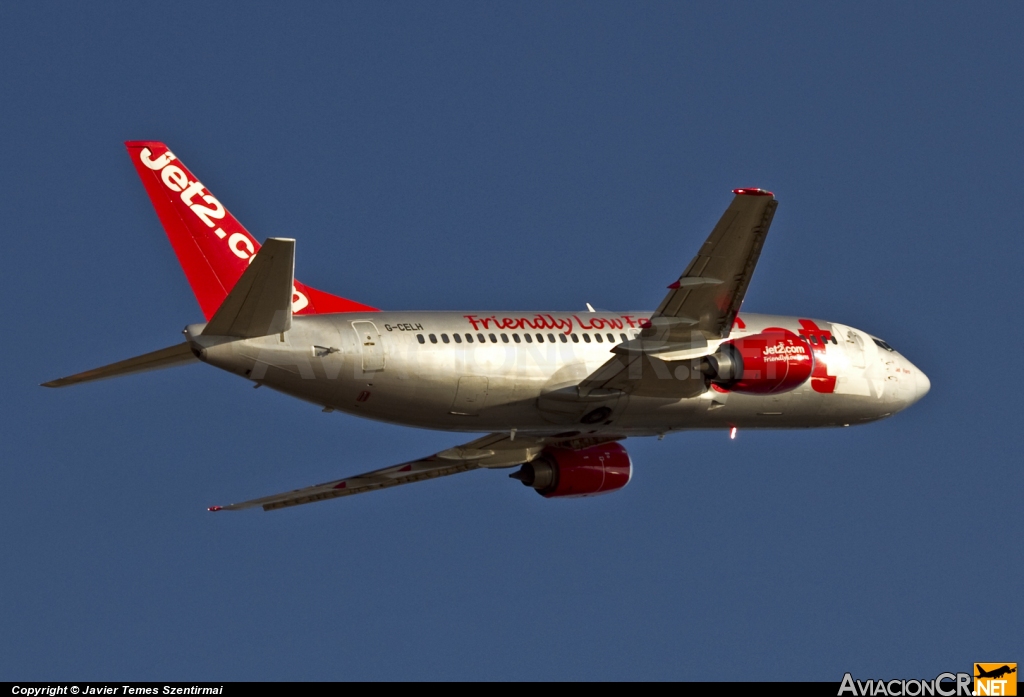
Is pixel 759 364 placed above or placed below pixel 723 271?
below

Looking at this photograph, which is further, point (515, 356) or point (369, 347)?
point (515, 356)

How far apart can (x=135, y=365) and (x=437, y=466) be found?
1208 centimetres

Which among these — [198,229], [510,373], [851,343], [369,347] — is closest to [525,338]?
[510,373]

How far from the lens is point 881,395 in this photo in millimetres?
49500

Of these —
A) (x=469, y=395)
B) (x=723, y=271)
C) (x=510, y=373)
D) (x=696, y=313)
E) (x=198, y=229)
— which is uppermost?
(x=198, y=229)

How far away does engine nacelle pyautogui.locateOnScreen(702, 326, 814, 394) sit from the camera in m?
43.9

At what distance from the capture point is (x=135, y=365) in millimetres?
40500

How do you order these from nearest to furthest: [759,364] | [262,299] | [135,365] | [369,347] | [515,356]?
[262,299] → [135,365] → [369,347] → [515,356] → [759,364]

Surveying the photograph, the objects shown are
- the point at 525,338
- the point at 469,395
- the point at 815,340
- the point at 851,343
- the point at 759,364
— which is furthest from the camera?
the point at 851,343

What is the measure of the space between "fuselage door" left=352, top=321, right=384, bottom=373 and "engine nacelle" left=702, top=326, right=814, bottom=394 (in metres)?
8.51

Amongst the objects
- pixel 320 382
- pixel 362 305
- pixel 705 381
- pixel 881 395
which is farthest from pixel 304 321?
pixel 881 395

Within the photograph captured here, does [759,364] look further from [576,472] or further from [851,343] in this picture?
[576,472]

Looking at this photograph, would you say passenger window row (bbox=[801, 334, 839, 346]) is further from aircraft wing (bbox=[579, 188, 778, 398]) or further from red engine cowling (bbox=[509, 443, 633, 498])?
red engine cowling (bbox=[509, 443, 633, 498])

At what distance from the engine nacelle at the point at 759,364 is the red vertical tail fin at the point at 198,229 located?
930 centimetres
